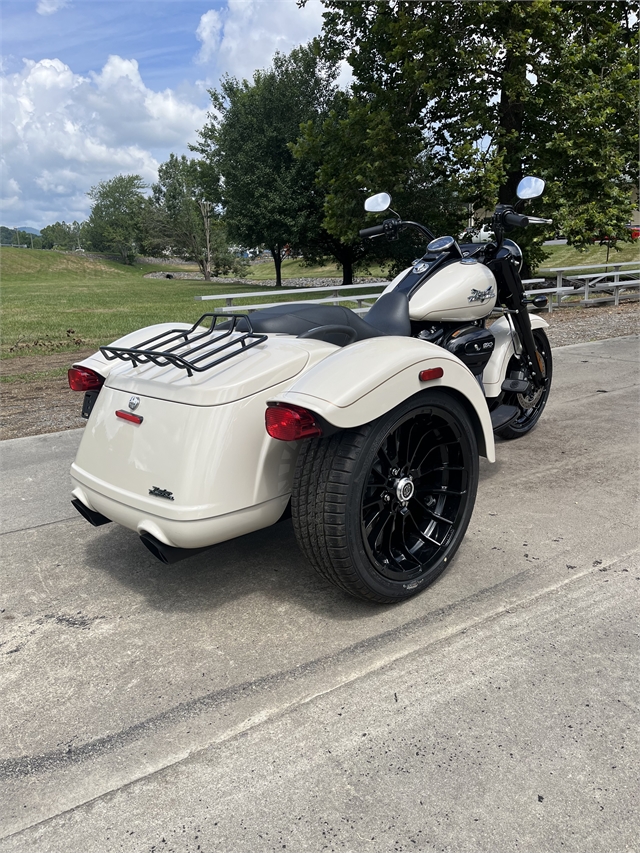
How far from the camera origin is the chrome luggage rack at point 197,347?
266 centimetres

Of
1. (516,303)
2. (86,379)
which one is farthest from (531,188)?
(86,379)

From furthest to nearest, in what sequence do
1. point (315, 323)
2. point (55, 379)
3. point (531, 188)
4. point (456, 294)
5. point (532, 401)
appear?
point (55, 379), point (532, 401), point (531, 188), point (456, 294), point (315, 323)

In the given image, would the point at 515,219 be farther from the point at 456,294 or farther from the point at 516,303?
the point at 456,294

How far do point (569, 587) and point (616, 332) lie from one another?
8780 millimetres

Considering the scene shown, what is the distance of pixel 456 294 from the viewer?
12.3 feet

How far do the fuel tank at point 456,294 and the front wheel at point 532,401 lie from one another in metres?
0.99

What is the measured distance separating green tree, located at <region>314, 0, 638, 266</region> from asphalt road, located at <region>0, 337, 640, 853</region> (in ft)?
46.9

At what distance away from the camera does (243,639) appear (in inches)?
102

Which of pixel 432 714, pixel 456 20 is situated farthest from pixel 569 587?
pixel 456 20

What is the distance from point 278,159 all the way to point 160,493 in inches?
1283

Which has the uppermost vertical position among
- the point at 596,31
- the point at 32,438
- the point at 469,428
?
the point at 596,31

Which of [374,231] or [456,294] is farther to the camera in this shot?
[374,231]

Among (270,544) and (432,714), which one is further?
(270,544)

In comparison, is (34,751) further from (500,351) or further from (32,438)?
(32,438)
